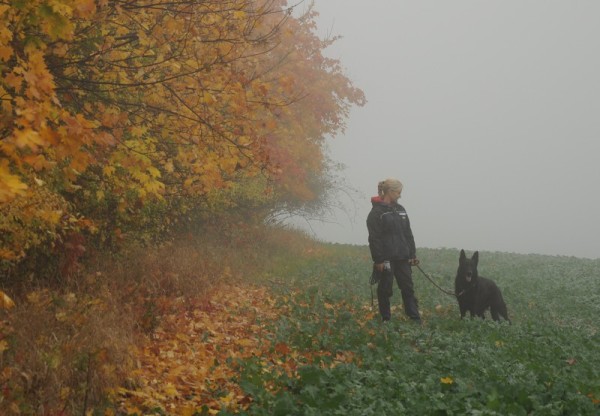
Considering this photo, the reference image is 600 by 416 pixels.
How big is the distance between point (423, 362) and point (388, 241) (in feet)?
10.2

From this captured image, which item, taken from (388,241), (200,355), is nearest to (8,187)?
(200,355)

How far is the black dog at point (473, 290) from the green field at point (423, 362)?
0.81 m

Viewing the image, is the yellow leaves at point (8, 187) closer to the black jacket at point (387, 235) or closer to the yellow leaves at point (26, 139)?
the yellow leaves at point (26, 139)

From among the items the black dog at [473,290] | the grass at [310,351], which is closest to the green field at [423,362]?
the grass at [310,351]

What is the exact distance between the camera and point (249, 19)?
771 cm

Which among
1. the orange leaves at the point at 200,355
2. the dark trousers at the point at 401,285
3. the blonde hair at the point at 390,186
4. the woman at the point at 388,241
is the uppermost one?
the blonde hair at the point at 390,186

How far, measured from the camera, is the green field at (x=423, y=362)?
5.65m

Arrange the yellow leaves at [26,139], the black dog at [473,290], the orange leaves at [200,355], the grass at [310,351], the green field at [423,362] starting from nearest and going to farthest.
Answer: the yellow leaves at [26,139]
the grass at [310,351]
the green field at [423,362]
the orange leaves at [200,355]
the black dog at [473,290]

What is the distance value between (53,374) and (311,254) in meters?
15.5

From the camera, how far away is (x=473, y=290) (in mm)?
10984

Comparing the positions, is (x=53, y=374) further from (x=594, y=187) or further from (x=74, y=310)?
(x=594, y=187)

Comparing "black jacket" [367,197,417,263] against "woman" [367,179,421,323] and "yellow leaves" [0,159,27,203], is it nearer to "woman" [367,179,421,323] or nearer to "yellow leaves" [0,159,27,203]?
"woman" [367,179,421,323]

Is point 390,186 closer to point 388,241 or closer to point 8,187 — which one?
point 388,241

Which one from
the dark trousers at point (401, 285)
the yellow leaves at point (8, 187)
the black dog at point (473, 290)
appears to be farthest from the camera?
the black dog at point (473, 290)
